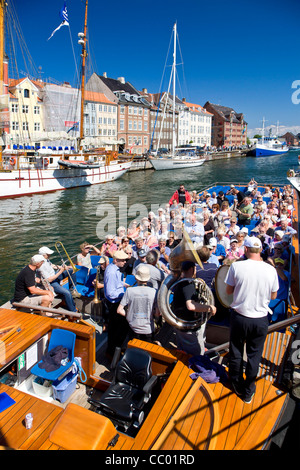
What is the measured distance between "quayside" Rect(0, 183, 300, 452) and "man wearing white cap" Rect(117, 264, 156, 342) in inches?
17.9

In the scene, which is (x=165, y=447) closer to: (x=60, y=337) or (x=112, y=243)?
(x=60, y=337)

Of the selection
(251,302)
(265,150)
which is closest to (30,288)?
(251,302)

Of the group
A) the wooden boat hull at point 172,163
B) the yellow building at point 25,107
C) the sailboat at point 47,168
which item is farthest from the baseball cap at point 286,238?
the wooden boat hull at point 172,163

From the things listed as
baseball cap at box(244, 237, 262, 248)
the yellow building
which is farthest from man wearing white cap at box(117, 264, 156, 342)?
the yellow building

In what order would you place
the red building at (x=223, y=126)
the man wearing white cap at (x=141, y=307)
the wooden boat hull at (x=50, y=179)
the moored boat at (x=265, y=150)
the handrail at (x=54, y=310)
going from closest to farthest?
1. the man wearing white cap at (x=141, y=307)
2. the handrail at (x=54, y=310)
3. the wooden boat hull at (x=50, y=179)
4. the moored boat at (x=265, y=150)
5. the red building at (x=223, y=126)

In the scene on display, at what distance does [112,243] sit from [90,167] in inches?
1398

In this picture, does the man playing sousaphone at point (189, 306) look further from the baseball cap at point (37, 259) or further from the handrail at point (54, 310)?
the baseball cap at point (37, 259)

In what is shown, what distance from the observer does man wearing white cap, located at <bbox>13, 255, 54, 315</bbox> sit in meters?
5.88

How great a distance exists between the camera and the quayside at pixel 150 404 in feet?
9.85

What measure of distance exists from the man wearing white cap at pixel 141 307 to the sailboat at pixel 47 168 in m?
29.5

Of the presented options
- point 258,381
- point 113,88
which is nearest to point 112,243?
point 258,381

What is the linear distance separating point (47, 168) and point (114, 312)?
3655 centimetres

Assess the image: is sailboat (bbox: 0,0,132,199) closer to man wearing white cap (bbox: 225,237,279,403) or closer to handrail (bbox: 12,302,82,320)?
handrail (bbox: 12,302,82,320)
